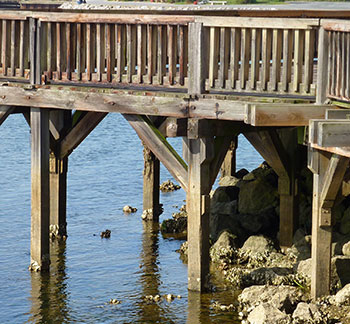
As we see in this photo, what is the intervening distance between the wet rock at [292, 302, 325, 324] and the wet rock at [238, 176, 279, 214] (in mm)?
4370

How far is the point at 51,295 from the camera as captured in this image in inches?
529

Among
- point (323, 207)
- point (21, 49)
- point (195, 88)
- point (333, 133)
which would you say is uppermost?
point (21, 49)

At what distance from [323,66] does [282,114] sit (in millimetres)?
795

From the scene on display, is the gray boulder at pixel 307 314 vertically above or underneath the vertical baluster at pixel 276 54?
underneath

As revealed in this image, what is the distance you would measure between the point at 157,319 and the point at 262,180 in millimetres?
4468

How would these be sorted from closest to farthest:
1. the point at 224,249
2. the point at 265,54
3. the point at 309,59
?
the point at 309,59
the point at 265,54
the point at 224,249

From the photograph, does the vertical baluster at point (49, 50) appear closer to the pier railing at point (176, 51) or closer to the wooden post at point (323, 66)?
the pier railing at point (176, 51)

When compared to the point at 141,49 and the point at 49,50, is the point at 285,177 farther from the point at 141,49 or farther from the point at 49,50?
the point at 49,50

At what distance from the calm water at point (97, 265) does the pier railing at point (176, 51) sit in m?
3.02

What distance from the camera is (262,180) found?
632 inches

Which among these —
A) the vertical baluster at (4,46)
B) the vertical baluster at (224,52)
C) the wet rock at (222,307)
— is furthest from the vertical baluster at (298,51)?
the vertical baluster at (4,46)

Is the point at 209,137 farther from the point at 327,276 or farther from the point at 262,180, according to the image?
the point at 262,180

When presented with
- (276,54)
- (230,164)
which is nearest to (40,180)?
(276,54)

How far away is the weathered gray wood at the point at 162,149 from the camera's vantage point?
12602mm
